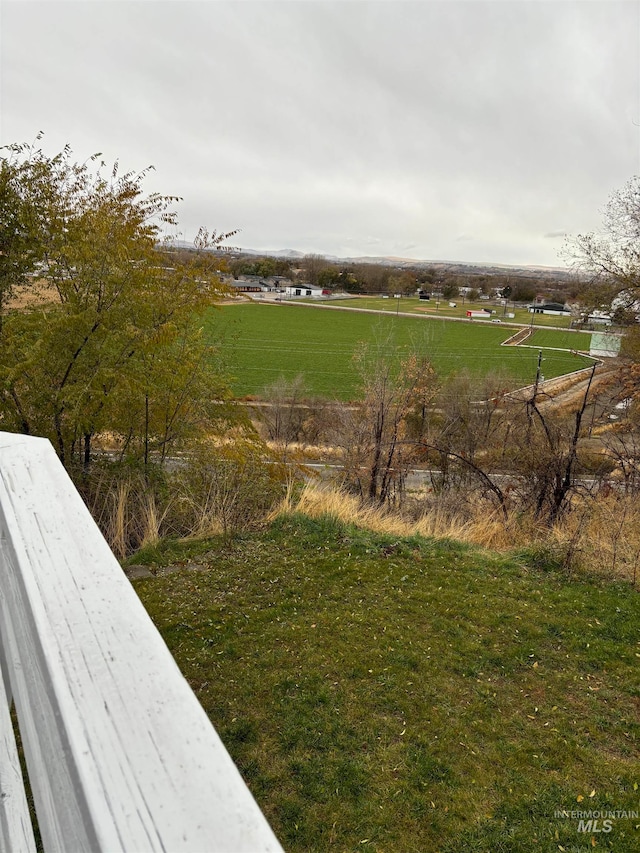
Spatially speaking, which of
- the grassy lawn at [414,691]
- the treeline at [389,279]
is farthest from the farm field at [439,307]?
the grassy lawn at [414,691]

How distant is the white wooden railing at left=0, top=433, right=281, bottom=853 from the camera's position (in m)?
0.46

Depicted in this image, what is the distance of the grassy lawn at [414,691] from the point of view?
7.54 ft

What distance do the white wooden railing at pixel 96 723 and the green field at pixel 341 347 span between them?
3047cm

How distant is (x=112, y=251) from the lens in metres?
6.05

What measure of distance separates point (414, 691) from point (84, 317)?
489 centimetres

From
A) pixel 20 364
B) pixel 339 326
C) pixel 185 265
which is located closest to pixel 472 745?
pixel 20 364

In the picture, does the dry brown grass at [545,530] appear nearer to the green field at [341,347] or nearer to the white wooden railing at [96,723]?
the white wooden railing at [96,723]

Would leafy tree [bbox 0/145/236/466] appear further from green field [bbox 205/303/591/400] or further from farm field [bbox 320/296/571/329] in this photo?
farm field [bbox 320/296/571/329]

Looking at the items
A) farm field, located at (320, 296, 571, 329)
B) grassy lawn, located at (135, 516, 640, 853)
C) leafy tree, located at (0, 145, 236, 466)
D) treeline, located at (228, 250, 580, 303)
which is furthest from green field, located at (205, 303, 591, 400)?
grassy lawn, located at (135, 516, 640, 853)

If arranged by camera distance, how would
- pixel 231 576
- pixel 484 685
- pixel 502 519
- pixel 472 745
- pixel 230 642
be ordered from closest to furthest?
pixel 472 745 < pixel 484 685 < pixel 230 642 < pixel 231 576 < pixel 502 519

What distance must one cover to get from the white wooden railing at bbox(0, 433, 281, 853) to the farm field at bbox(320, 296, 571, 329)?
279 ft

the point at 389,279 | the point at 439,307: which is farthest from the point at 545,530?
the point at 389,279

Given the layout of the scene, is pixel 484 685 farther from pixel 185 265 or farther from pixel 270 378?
pixel 270 378

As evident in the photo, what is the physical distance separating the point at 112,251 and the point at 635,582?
656cm
